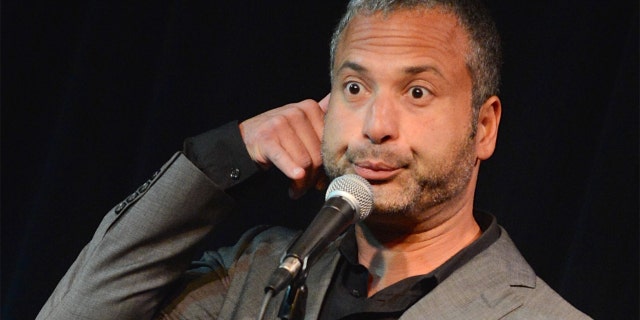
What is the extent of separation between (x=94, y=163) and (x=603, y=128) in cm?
149

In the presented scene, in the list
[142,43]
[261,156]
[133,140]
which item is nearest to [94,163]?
[133,140]

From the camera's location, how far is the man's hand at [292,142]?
6.72ft

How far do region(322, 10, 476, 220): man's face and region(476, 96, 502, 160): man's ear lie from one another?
0.05 metres

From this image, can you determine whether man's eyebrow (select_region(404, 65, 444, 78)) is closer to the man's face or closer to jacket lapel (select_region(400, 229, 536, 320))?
the man's face

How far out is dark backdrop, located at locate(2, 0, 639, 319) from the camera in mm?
2256

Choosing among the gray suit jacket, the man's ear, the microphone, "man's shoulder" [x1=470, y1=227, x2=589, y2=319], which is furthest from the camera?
the man's ear

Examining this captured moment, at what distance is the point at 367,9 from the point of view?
6.86ft

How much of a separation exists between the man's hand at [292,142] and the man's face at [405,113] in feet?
0.18

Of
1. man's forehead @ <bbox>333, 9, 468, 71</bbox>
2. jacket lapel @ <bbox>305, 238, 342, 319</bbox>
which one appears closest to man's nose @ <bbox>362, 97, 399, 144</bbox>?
man's forehead @ <bbox>333, 9, 468, 71</bbox>

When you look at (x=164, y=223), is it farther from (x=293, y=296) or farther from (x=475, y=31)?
(x=475, y=31)

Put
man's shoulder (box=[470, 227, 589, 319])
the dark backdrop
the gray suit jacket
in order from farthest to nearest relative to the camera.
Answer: the dark backdrop < the gray suit jacket < man's shoulder (box=[470, 227, 589, 319])

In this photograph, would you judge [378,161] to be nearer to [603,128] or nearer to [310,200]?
[603,128]

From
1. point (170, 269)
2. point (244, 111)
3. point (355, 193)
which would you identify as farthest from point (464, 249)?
point (244, 111)

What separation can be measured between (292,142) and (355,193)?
46 cm
